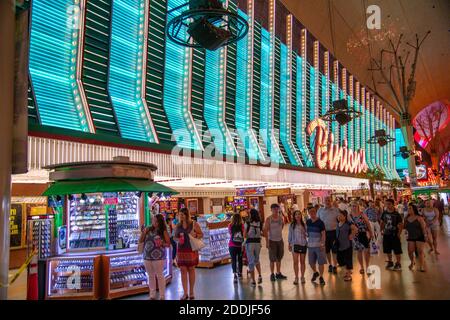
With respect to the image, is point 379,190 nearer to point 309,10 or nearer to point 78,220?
point 309,10

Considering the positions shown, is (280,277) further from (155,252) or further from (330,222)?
(155,252)

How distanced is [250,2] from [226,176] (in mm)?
7831

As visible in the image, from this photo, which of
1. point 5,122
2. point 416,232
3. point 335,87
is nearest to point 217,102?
point 416,232

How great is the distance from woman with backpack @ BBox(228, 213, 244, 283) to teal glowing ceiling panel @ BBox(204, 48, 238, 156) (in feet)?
17.0

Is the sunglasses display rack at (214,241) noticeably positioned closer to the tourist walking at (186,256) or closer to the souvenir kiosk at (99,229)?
the souvenir kiosk at (99,229)

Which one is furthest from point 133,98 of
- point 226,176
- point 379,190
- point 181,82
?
point 379,190

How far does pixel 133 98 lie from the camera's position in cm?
1102

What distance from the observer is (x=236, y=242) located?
8.35 meters

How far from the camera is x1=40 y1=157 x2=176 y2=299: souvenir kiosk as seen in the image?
7.15 meters

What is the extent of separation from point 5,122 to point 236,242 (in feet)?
18.2

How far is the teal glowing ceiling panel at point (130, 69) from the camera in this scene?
10438mm

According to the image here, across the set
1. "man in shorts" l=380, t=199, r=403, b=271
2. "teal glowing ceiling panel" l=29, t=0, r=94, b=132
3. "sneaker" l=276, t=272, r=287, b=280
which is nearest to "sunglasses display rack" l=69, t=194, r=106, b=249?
"teal glowing ceiling panel" l=29, t=0, r=94, b=132

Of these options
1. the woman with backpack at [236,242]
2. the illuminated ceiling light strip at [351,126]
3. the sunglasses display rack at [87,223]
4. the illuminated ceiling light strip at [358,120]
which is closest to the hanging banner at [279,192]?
the woman with backpack at [236,242]
